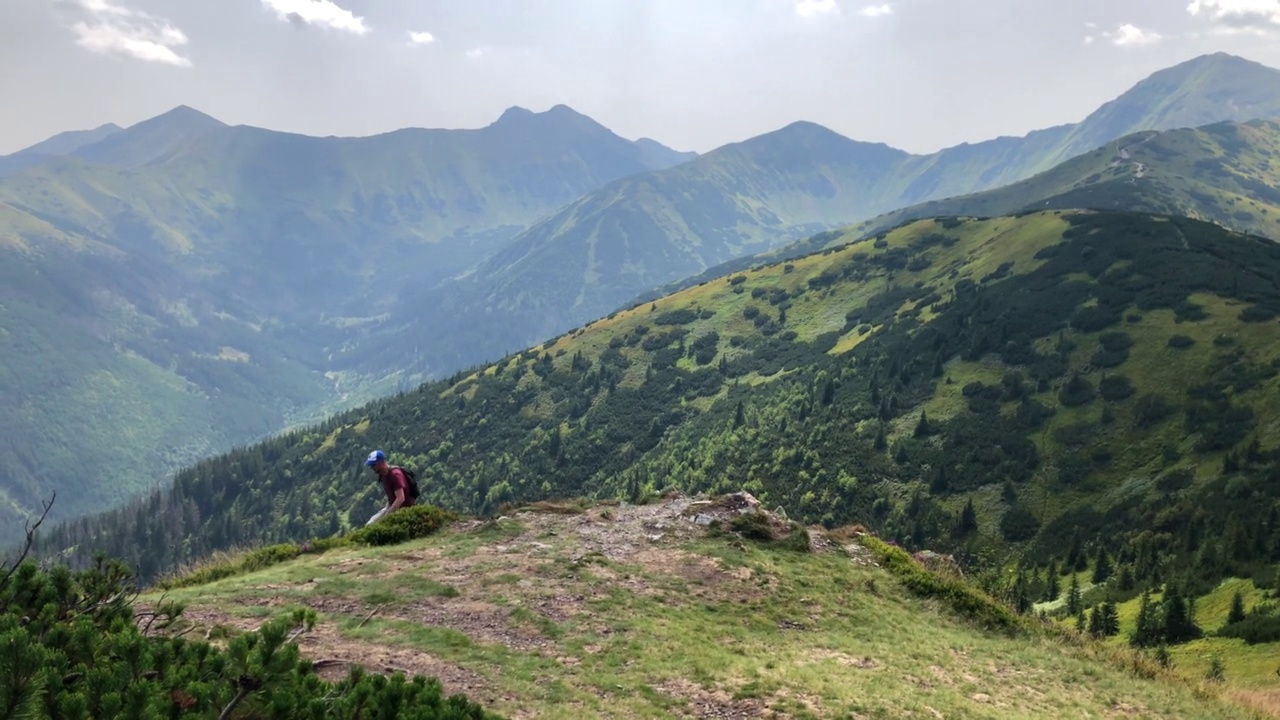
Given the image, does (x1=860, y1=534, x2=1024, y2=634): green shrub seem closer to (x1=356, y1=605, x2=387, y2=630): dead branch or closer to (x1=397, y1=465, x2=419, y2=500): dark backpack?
(x1=356, y1=605, x2=387, y2=630): dead branch

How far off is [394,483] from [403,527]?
174 cm

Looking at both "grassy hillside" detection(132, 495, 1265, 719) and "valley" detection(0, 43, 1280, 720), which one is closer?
"valley" detection(0, 43, 1280, 720)

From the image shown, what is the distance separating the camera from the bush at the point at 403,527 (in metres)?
23.5

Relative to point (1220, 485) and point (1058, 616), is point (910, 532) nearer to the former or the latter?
point (1220, 485)

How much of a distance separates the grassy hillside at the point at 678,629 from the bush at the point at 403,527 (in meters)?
0.84

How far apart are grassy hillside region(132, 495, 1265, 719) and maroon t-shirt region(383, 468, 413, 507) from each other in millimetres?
2020

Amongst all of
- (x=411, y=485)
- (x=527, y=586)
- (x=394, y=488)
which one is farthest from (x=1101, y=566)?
(x=394, y=488)

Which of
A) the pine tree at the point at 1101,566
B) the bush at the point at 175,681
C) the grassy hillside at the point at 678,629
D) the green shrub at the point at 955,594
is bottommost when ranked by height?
the pine tree at the point at 1101,566

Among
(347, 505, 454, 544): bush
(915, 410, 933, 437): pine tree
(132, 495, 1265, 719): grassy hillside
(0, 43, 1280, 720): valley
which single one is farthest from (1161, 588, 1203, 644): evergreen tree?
(915, 410, 933, 437): pine tree

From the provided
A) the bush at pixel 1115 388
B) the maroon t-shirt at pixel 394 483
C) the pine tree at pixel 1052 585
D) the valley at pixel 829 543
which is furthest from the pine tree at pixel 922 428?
the maroon t-shirt at pixel 394 483

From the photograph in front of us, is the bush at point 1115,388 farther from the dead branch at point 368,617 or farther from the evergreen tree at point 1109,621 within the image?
the dead branch at point 368,617

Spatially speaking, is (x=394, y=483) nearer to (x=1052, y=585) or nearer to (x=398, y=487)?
(x=398, y=487)

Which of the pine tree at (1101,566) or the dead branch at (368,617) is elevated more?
the dead branch at (368,617)

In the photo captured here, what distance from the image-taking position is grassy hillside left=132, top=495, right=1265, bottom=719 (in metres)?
13.8
